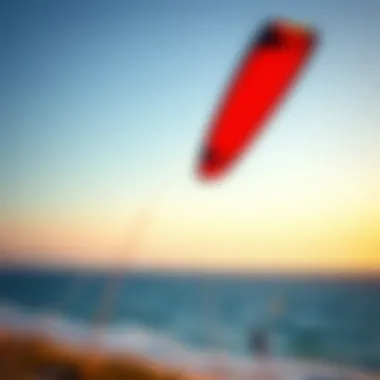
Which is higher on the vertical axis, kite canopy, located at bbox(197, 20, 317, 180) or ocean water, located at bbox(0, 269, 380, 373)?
kite canopy, located at bbox(197, 20, 317, 180)

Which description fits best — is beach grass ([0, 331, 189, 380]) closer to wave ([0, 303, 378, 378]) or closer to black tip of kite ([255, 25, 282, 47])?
wave ([0, 303, 378, 378])

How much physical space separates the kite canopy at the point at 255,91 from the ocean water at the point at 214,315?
214 millimetres

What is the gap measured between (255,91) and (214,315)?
392 millimetres

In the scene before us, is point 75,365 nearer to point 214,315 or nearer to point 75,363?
point 75,363

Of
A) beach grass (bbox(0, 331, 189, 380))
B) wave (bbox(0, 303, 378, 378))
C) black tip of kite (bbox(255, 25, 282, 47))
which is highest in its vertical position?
black tip of kite (bbox(255, 25, 282, 47))

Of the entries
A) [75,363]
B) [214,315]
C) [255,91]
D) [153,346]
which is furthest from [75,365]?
[255,91]

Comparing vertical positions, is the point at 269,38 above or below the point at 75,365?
above

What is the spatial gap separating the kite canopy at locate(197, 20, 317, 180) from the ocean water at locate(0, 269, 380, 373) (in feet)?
0.70

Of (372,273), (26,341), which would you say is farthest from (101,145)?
(372,273)

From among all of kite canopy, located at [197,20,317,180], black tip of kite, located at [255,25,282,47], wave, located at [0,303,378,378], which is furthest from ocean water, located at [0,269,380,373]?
black tip of kite, located at [255,25,282,47]

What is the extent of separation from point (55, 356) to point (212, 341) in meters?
0.27

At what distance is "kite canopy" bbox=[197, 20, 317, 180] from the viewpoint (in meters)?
A: 1.36

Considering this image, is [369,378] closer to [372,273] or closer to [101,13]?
[372,273]

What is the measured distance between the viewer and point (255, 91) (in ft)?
4.45
